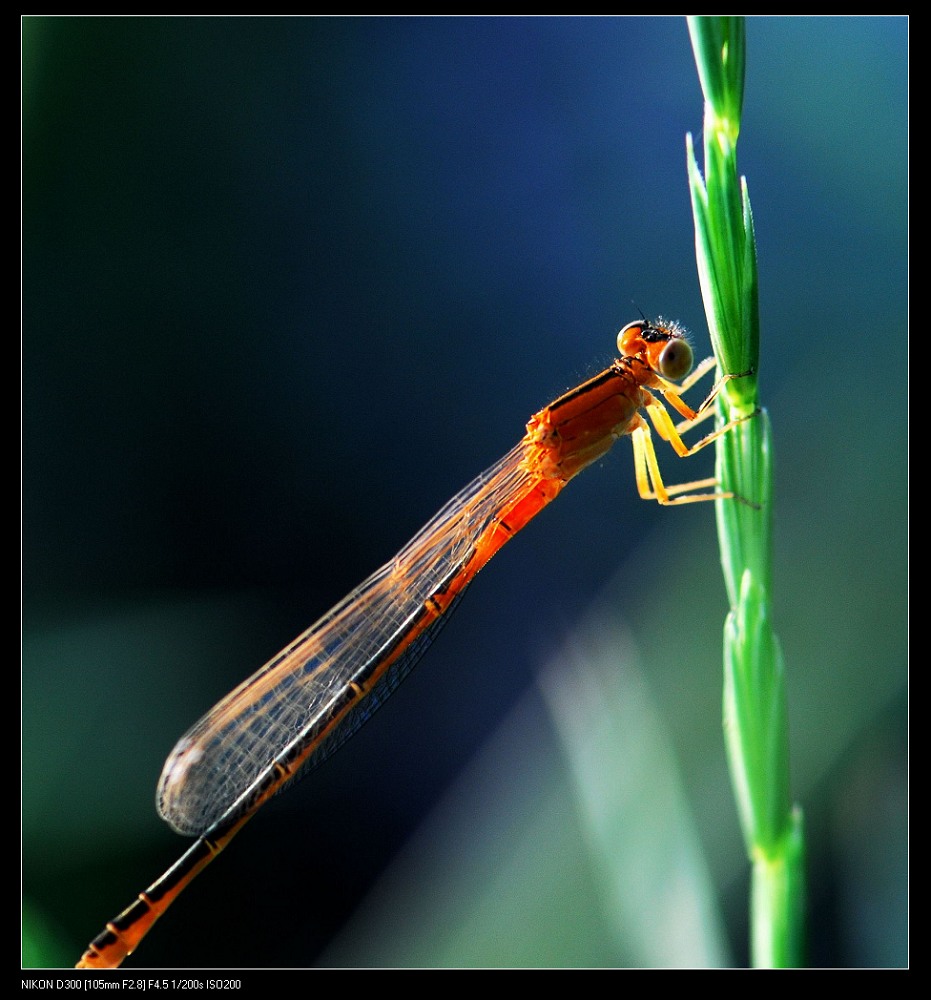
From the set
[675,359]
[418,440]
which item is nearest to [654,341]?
[675,359]

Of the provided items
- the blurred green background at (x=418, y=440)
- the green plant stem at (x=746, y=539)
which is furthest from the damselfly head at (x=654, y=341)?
the green plant stem at (x=746, y=539)

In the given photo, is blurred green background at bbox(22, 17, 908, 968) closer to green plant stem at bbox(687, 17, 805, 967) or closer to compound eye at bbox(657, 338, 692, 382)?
compound eye at bbox(657, 338, 692, 382)

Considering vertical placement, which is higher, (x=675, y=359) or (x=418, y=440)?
(x=418, y=440)

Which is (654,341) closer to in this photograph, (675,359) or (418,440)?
(675,359)

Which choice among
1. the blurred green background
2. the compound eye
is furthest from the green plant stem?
the compound eye
